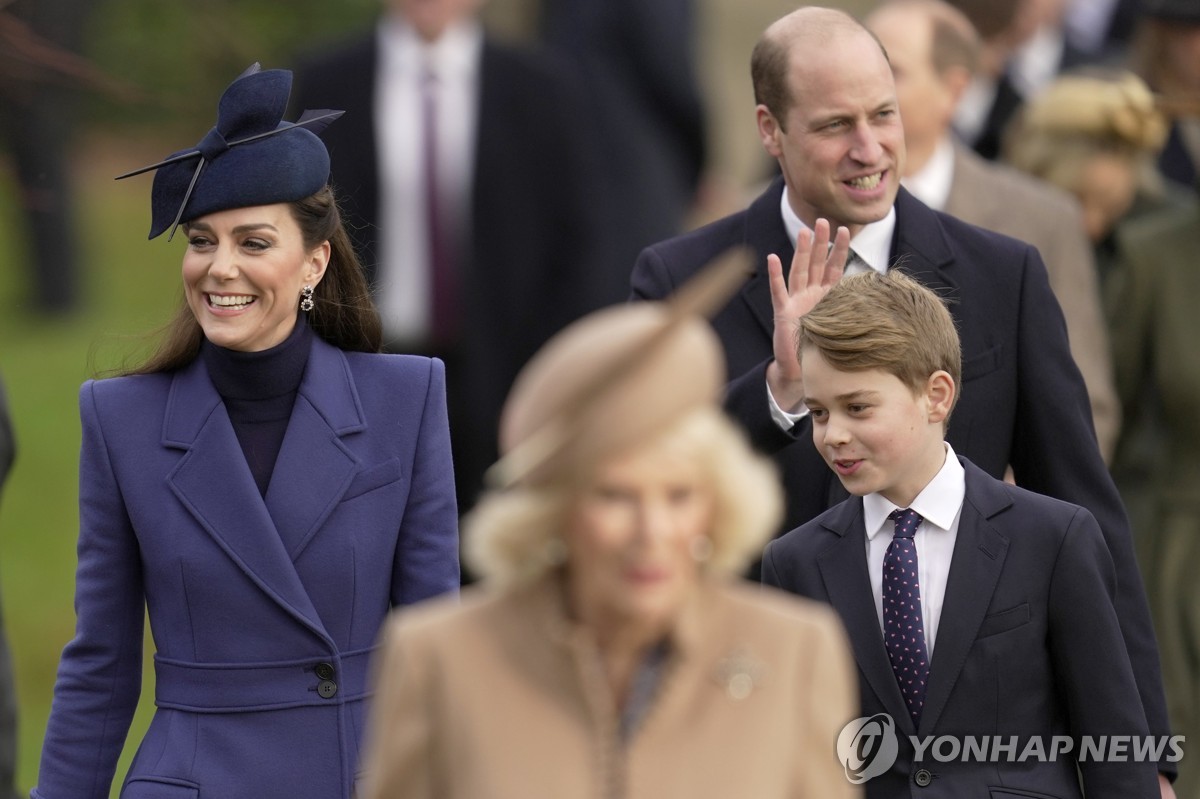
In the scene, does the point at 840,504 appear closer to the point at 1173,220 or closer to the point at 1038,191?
the point at 1038,191

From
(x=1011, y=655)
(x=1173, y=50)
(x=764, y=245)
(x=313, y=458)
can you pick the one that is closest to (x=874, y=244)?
(x=764, y=245)

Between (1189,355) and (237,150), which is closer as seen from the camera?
(237,150)

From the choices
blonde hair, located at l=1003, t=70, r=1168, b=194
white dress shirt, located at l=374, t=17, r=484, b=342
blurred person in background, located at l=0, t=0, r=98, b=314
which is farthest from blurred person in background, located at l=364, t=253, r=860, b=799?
white dress shirt, located at l=374, t=17, r=484, b=342

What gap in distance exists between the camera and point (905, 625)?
500 centimetres

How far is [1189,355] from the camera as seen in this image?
7.82 meters

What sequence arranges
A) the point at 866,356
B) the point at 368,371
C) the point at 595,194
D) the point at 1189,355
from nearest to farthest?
the point at 866,356, the point at 368,371, the point at 1189,355, the point at 595,194

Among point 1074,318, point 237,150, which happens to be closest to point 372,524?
point 237,150

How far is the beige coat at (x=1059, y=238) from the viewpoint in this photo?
7066 mm

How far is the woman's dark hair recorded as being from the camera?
5324 millimetres

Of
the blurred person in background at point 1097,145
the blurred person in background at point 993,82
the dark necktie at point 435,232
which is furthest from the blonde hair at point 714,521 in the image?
the blurred person in background at point 993,82

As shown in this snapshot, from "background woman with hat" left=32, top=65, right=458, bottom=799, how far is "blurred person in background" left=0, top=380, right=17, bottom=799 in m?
1.31

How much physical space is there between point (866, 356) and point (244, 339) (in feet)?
4.19

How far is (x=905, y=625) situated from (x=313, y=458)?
1.27 metres

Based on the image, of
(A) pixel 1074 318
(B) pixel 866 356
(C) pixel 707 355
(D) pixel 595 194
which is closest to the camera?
(C) pixel 707 355
